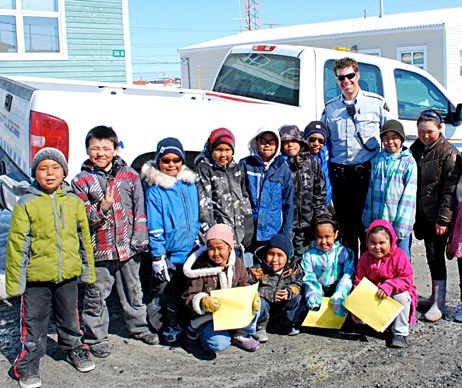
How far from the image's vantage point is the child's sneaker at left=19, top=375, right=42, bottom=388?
3578 millimetres

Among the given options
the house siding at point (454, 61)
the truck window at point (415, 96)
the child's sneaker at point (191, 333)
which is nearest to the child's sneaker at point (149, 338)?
the child's sneaker at point (191, 333)

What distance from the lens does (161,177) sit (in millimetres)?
4125

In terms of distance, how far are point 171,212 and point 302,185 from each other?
3.72ft

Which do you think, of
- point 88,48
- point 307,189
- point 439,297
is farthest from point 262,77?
point 88,48

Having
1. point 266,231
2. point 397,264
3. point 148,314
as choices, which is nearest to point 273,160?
point 266,231

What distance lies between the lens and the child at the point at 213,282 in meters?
4.03

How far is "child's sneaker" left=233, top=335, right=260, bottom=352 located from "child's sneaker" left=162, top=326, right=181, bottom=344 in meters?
0.43

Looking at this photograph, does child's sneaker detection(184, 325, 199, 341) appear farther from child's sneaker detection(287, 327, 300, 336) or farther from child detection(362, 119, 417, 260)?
child detection(362, 119, 417, 260)

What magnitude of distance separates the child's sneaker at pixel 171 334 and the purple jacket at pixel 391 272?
1.38m

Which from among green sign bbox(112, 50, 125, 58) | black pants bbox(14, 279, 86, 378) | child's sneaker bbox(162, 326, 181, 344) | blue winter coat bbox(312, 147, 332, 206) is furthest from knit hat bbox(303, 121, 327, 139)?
green sign bbox(112, 50, 125, 58)

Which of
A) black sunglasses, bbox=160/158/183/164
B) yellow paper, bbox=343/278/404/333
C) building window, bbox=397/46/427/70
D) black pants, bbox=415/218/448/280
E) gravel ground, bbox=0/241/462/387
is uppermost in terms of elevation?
building window, bbox=397/46/427/70

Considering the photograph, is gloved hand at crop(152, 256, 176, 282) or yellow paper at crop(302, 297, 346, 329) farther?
yellow paper at crop(302, 297, 346, 329)

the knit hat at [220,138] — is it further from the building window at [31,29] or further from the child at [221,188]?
the building window at [31,29]

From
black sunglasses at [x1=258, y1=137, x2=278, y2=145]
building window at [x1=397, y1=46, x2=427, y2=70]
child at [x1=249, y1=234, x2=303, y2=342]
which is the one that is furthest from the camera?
building window at [x1=397, y1=46, x2=427, y2=70]
